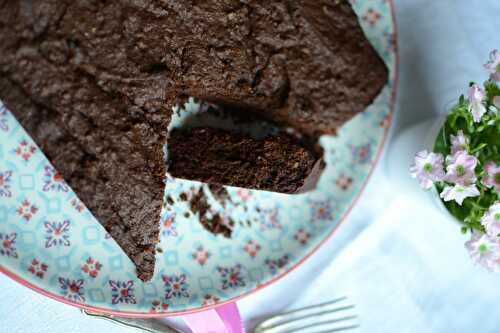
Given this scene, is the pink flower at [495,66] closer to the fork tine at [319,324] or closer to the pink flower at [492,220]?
the pink flower at [492,220]

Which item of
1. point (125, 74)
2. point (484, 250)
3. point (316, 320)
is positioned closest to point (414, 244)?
point (316, 320)

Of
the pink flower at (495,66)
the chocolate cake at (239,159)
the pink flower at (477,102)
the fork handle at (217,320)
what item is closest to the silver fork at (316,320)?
the fork handle at (217,320)

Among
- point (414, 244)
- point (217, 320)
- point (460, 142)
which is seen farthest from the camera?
point (414, 244)

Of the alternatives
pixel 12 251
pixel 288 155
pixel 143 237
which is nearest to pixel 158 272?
pixel 143 237

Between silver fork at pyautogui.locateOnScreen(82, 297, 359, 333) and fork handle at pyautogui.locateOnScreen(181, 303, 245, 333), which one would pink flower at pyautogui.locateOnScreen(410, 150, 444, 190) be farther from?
fork handle at pyautogui.locateOnScreen(181, 303, 245, 333)

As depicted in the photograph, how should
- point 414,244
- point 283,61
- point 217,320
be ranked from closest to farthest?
point 283,61
point 217,320
point 414,244

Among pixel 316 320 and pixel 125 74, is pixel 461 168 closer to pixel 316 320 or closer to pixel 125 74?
pixel 316 320
